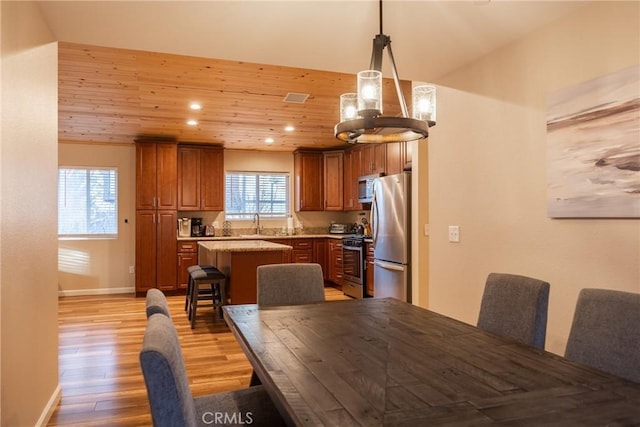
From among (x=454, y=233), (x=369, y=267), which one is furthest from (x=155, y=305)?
(x=369, y=267)

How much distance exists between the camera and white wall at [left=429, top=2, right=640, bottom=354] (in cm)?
212

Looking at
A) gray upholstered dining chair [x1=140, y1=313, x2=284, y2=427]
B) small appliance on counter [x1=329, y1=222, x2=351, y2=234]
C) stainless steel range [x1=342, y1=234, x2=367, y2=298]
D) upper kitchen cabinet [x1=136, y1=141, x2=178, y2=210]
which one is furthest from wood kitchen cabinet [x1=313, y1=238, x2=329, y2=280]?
gray upholstered dining chair [x1=140, y1=313, x2=284, y2=427]

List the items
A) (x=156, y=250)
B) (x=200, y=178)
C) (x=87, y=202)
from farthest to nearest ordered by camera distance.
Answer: (x=200, y=178) → (x=87, y=202) → (x=156, y=250)

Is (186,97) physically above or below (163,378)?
above

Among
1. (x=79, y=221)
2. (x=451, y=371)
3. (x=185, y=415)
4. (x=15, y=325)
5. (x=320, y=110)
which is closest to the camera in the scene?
(x=185, y=415)

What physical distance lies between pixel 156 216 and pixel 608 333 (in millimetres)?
5988

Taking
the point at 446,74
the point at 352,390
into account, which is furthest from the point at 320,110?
the point at 352,390

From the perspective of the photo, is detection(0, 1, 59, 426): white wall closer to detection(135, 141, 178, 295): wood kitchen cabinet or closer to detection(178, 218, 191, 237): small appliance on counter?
detection(135, 141, 178, 295): wood kitchen cabinet

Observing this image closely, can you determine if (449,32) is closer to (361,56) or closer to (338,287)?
(361,56)

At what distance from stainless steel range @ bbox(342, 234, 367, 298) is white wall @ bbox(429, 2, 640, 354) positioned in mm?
2426

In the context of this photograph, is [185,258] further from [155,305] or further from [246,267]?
[155,305]

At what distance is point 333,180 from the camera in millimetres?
7297

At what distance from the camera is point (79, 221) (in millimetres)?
6625

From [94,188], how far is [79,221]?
1.79ft
